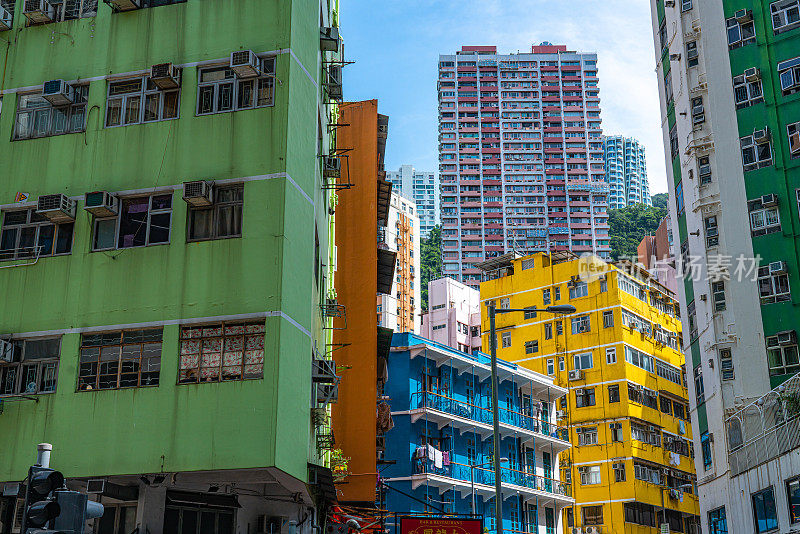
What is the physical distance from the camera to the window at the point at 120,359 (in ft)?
72.4

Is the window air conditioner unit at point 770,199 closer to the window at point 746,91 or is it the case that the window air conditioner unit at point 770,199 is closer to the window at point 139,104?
the window at point 746,91

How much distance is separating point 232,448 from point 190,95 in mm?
9327

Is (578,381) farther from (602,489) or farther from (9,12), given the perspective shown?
(9,12)

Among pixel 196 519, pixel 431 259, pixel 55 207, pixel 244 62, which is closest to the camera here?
pixel 196 519

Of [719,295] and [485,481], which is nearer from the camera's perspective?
[719,295]

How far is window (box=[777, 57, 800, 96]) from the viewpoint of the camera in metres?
40.2

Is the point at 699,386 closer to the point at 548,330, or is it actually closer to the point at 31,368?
the point at 548,330

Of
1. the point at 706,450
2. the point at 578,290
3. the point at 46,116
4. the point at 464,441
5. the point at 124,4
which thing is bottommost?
the point at 706,450

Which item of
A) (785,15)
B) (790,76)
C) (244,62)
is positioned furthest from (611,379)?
(244,62)

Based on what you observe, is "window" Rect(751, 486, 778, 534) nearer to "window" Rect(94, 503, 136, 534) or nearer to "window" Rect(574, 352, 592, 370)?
"window" Rect(94, 503, 136, 534)

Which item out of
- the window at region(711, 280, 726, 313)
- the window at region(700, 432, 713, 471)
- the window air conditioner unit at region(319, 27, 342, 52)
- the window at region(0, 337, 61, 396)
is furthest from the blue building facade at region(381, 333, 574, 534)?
the window air conditioner unit at region(319, 27, 342, 52)

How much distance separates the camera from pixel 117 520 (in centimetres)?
2181

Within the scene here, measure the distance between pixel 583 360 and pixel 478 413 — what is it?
1619cm

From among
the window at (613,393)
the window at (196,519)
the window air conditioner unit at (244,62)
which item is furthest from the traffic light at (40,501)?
the window at (613,393)
